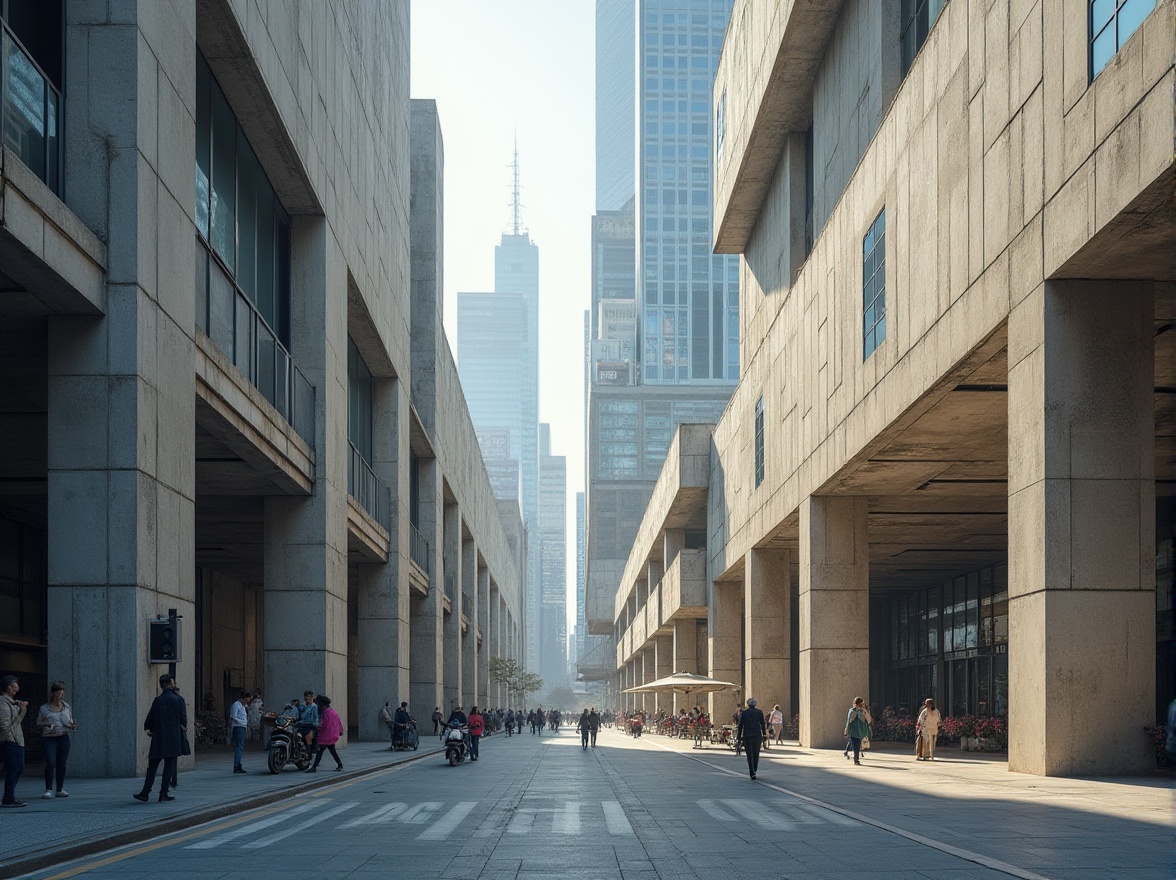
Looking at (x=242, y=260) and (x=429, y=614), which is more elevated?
(x=242, y=260)

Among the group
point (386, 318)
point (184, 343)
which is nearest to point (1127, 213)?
point (184, 343)

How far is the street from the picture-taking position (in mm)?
11133

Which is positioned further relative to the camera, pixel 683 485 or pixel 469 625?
pixel 469 625

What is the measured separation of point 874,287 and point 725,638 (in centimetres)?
2831

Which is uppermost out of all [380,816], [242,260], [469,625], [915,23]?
[915,23]

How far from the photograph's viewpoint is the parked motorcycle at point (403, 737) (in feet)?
116

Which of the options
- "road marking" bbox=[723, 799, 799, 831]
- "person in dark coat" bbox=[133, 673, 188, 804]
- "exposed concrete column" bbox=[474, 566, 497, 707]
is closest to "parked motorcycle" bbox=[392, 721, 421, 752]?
"road marking" bbox=[723, 799, 799, 831]

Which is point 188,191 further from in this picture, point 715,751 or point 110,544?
point 715,751

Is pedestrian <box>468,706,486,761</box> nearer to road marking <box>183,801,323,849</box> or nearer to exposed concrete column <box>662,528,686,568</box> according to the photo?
road marking <box>183,801,323,849</box>

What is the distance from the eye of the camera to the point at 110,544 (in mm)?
16984

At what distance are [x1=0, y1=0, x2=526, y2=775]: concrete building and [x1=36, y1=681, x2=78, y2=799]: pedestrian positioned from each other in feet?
3.96

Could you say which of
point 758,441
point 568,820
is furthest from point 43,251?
point 758,441

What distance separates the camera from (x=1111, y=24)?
635 inches

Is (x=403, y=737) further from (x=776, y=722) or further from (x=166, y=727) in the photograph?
(x=166, y=727)
